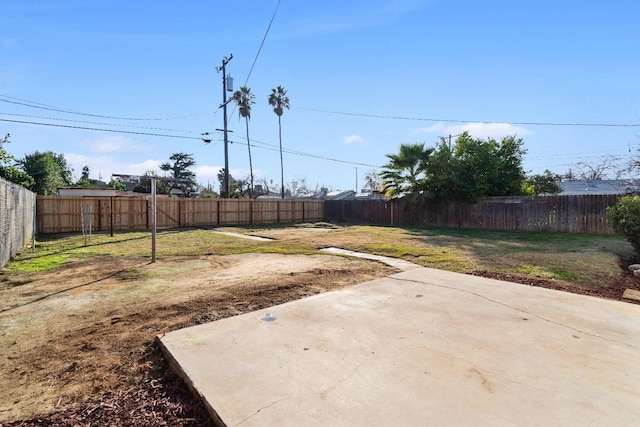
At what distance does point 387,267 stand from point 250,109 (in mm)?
27976

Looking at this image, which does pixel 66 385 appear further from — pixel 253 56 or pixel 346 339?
pixel 253 56

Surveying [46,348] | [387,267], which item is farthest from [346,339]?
[387,267]

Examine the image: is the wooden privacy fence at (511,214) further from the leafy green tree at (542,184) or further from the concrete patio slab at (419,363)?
the concrete patio slab at (419,363)

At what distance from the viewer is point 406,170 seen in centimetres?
1709

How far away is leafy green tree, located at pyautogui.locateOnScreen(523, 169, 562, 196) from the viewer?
1587 cm

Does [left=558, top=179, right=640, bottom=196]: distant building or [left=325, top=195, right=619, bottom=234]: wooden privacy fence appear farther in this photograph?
[left=558, top=179, right=640, bottom=196]: distant building

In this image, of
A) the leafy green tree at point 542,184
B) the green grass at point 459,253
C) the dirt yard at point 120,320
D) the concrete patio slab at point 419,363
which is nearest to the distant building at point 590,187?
the leafy green tree at point 542,184

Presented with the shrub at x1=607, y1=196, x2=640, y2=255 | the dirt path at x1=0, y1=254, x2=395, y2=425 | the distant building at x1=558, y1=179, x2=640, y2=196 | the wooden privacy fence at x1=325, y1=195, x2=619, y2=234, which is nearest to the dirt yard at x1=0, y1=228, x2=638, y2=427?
the dirt path at x1=0, y1=254, x2=395, y2=425

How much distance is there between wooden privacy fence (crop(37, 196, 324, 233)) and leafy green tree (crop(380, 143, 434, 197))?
24.3 ft

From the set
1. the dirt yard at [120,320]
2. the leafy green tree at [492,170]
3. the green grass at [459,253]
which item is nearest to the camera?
the dirt yard at [120,320]

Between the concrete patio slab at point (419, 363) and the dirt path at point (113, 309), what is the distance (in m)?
0.38

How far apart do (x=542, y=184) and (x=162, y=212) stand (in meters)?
24.2

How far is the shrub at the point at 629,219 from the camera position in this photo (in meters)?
6.71

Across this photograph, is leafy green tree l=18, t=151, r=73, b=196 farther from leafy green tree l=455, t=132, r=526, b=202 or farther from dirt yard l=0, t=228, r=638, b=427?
leafy green tree l=455, t=132, r=526, b=202
